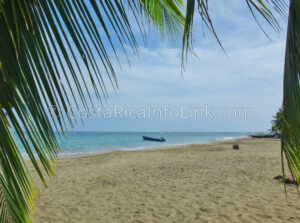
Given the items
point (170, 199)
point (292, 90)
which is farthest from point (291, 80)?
point (170, 199)

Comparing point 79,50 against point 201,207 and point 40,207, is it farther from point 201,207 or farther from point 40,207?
point 40,207

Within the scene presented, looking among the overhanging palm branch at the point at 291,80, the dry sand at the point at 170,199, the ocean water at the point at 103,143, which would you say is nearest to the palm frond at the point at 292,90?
the overhanging palm branch at the point at 291,80

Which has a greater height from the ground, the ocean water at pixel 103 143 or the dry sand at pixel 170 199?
the dry sand at pixel 170 199

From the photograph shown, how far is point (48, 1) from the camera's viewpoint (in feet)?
2.35

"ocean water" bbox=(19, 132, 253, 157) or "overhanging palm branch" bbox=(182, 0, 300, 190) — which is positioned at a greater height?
"overhanging palm branch" bbox=(182, 0, 300, 190)

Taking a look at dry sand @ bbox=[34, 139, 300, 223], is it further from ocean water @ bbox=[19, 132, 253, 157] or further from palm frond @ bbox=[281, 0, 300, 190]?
palm frond @ bbox=[281, 0, 300, 190]

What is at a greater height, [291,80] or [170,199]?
[291,80]

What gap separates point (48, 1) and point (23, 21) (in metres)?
0.09

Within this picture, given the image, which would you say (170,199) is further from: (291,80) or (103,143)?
(103,143)

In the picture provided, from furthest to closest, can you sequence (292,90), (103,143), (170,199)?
(103,143) → (170,199) → (292,90)

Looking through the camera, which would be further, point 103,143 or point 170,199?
point 103,143

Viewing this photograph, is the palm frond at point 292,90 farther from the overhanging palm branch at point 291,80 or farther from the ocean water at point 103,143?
the ocean water at point 103,143

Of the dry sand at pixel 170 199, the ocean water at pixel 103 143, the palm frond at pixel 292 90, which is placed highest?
the palm frond at pixel 292 90

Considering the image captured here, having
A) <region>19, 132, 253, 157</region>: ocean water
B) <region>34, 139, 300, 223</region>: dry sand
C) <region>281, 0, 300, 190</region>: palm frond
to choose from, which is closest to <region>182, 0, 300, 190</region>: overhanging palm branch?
<region>281, 0, 300, 190</region>: palm frond
